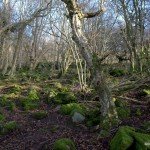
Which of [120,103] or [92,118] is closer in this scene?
[92,118]

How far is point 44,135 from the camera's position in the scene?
427 inches

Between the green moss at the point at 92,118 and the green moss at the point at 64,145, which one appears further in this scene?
the green moss at the point at 92,118

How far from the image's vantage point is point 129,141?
7.95 metres

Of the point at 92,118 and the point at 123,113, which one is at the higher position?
the point at 123,113

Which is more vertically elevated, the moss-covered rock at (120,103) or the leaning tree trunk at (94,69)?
the leaning tree trunk at (94,69)

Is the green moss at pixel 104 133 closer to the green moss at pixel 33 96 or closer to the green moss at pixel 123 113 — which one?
the green moss at pixel 123 113

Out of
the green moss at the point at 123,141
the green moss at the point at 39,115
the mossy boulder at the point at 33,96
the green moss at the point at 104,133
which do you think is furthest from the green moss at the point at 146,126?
the mossy boulder at the point at 33,96

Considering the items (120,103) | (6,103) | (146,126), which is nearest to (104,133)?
(146,126)

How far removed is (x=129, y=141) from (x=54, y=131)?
3.87m

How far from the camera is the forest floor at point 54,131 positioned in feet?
31.5

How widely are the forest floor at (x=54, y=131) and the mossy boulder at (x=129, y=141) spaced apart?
2.37 ft

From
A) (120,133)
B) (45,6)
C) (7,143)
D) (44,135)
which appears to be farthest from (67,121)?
(45,6)

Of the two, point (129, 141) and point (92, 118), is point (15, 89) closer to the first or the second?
point (92, 118)

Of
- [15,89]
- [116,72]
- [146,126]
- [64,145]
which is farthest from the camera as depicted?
[116,72]
